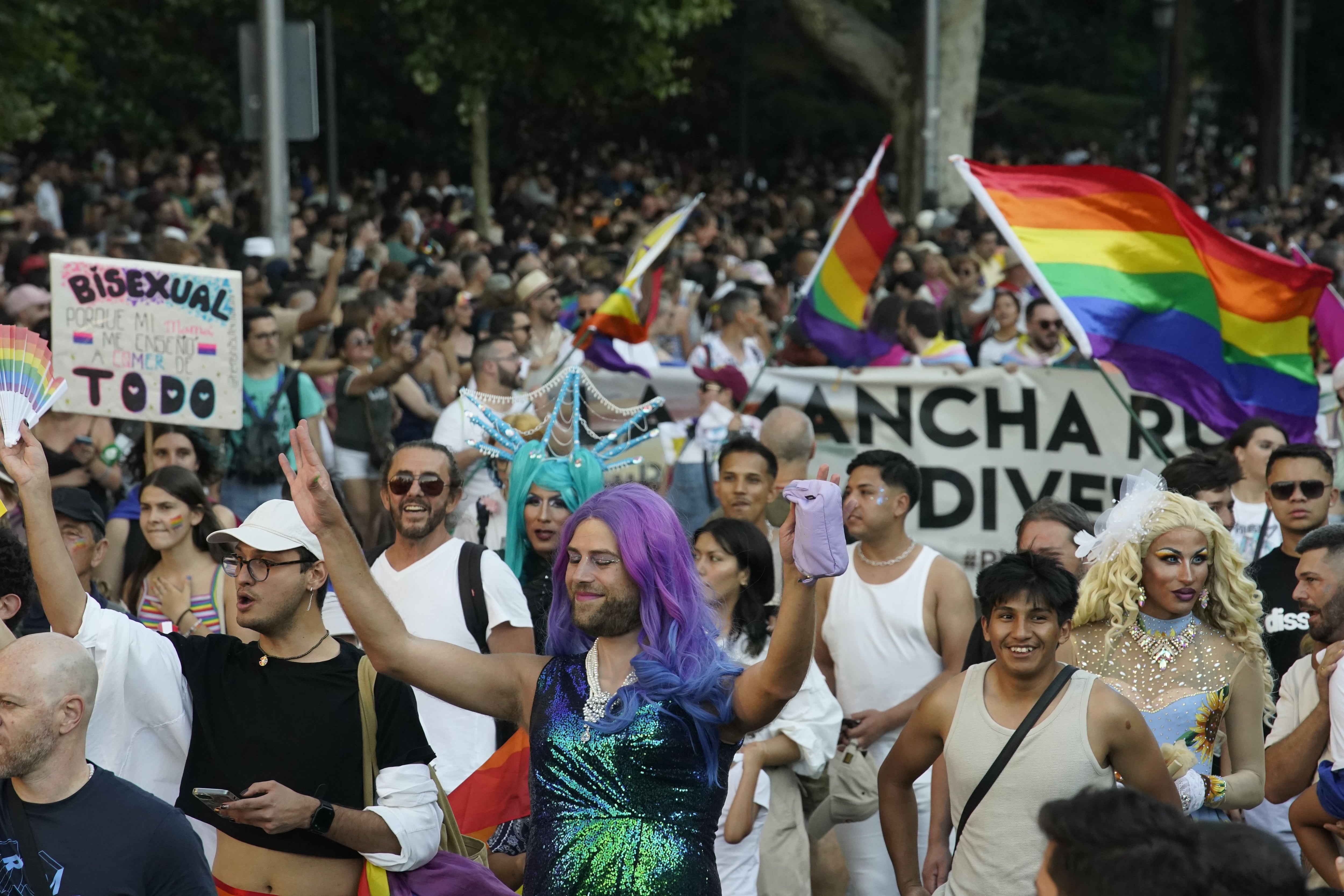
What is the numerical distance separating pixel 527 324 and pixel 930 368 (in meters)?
2.86

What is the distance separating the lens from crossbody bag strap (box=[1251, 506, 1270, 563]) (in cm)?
690

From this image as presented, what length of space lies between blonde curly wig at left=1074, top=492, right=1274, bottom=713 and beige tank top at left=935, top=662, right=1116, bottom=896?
0.53m

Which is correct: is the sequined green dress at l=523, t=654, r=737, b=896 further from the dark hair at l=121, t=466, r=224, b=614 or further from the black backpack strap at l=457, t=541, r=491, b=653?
the dark hair at l=121, t=466, r=224, b=614

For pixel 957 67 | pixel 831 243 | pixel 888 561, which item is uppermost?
pixel 957 67

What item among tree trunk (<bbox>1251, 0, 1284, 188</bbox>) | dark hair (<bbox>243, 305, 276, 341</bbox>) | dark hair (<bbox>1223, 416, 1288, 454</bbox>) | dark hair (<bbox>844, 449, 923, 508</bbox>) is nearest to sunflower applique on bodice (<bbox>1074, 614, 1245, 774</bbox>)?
dark hair (<bbox>844, 449, 923, 508</bbox>)

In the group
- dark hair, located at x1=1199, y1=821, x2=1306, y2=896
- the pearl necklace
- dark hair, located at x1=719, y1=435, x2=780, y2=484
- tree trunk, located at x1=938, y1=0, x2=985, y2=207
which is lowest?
the pearl necklace

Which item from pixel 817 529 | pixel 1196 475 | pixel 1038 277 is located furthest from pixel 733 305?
pixel 817 529

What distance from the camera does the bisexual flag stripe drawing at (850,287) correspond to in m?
9.30

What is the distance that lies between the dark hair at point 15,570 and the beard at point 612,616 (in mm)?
1616

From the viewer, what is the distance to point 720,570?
217 inches

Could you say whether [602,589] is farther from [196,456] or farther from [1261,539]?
[196,456]

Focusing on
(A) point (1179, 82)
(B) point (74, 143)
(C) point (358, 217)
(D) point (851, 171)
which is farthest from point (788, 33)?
(C) point (358, 217)

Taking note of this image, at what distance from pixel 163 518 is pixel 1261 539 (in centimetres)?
413

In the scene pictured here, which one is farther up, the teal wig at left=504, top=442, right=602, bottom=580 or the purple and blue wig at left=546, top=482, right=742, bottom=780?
the purple and blue wig at left=546, top=482, right=742, bottom=780
